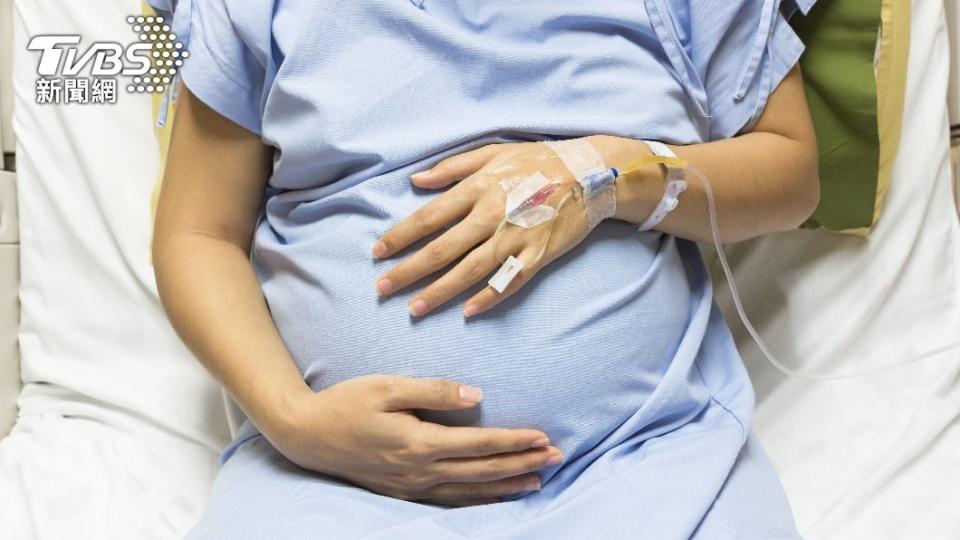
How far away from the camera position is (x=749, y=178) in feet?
3.17

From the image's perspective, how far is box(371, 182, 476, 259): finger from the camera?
2.79ft

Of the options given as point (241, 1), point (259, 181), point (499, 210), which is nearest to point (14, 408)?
point (259, 181)

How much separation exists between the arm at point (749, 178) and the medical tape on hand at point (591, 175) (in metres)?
0.01

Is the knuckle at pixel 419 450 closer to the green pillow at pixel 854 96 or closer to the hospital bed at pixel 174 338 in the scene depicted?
the hospital bed at pixel 174 338

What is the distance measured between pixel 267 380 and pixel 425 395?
17 centimetres

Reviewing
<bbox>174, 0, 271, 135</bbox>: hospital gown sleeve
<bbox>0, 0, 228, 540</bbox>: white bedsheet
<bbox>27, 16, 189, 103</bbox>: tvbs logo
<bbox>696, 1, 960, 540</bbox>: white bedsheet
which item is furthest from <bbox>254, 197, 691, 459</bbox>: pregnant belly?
<bbox>27, 16, 189, 103</bbox>: tvbs logo

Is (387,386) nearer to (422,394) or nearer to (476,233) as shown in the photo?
(422,394)

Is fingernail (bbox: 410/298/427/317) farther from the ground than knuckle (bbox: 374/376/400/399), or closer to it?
farther from the ground

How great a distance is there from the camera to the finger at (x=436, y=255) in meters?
0.84

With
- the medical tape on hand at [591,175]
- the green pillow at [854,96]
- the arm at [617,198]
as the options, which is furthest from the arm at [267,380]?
the green pillow at [854,96]

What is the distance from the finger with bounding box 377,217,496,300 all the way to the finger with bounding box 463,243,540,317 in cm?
4

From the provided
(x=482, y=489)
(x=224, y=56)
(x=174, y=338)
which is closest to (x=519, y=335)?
(x=482, y=489)

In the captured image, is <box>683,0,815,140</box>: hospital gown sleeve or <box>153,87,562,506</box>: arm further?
<box>683,0,815,140</box>: hospital gown sleeve

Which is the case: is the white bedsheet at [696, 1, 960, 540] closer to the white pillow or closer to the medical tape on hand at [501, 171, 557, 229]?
the medical tape on hand at [501, 171, 557, 229]
